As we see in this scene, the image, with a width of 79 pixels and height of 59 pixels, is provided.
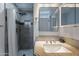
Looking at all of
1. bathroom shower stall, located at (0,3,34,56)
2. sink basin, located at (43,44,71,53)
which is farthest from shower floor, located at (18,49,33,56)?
sink basin, located at (43,44,71,53)

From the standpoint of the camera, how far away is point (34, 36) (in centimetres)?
120

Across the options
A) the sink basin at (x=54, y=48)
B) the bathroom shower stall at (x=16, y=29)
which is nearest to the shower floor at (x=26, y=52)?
the bathroom shower stall at (x=16, y=29)

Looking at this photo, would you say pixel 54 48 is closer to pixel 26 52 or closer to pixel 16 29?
pixel 26 52

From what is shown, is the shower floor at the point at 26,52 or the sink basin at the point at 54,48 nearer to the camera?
the shower floor at the point at 26,52

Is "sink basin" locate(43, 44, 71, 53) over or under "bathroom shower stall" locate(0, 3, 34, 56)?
under

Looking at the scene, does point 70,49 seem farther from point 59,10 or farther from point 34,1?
point 34,1

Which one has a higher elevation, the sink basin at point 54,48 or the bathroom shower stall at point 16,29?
the bathroom shower stall at point 16,29

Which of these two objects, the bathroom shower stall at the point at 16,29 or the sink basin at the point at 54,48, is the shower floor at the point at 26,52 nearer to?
the bathroom shower stall at the point at 16,29

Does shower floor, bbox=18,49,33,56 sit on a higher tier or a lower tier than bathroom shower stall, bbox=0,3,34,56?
lower

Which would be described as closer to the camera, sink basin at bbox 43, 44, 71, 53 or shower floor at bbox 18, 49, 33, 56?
shower floor at bbox 18, 49, 33, 56

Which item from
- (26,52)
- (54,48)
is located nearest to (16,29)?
(26,52)

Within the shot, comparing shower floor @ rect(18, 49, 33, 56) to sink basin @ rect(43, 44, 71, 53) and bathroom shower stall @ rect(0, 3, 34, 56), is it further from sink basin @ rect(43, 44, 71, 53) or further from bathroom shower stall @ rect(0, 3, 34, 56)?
sink basin @ rect(43, 44, 71, 53)

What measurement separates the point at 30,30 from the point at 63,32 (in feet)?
1.18

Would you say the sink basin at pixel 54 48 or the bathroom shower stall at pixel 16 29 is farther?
the sink basin at pixel 54 48
